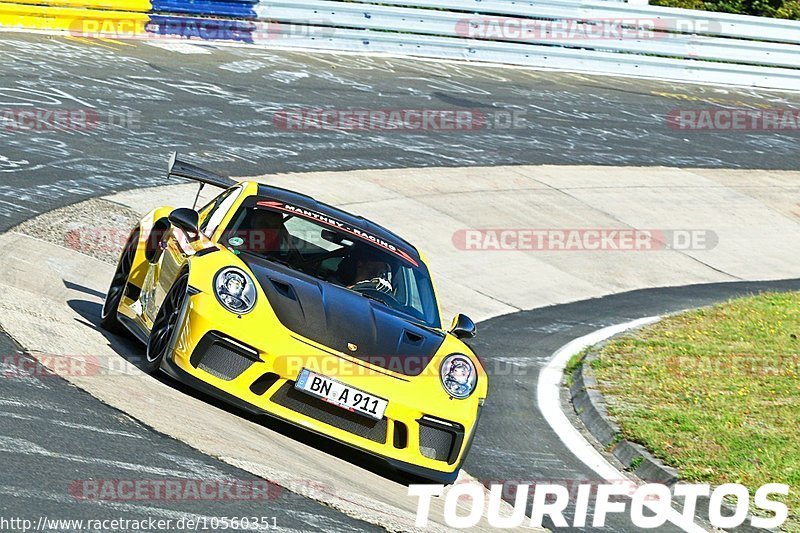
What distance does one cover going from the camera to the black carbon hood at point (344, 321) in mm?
7098

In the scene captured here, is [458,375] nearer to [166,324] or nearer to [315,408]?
[315,408]

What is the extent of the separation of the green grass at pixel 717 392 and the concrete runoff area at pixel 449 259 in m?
1.01

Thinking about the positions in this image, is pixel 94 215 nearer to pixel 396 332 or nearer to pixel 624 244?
pixel 396 332

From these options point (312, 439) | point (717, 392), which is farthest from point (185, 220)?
point (717, 392)

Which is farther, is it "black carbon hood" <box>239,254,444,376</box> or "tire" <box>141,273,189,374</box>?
"tire" <box>141,273,189,374</box>

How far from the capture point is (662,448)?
27.6ft

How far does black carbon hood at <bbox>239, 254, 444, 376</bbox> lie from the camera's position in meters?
7.10

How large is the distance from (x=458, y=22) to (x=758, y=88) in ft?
21.5

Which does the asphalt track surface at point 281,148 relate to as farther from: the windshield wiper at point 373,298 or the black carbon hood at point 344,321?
the windshield wiper at point 373,298

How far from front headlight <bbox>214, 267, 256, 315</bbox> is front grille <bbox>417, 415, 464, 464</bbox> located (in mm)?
1175

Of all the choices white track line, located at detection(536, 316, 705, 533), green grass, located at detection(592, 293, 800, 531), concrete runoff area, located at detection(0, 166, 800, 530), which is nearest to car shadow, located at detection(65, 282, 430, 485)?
concrete runoff area, located at detection(0, 166, 800, 530)

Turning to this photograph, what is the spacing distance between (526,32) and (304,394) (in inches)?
732

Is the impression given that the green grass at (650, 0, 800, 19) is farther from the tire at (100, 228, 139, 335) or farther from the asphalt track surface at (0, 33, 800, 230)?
the tire at (100, 228, 139, 335)

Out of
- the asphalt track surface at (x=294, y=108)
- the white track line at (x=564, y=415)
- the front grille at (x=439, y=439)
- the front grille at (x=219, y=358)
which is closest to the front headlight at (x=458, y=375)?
the front grille at (x=439, y=439)
